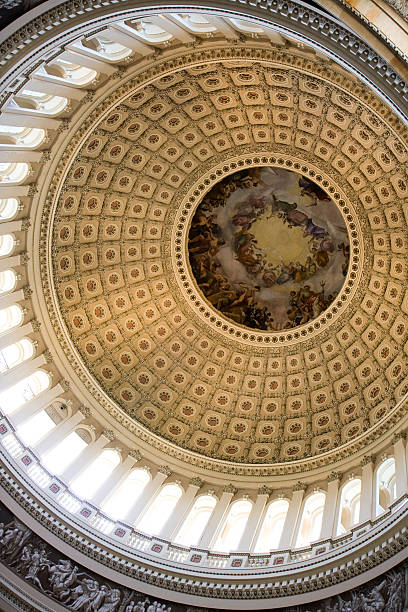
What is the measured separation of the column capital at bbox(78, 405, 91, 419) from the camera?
82.2ft

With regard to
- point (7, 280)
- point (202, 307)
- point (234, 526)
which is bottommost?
point (234, 526)

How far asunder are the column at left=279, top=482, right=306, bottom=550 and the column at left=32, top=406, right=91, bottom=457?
830 centimetres

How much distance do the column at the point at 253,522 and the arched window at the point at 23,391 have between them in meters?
8.80

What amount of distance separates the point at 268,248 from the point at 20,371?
12830mm

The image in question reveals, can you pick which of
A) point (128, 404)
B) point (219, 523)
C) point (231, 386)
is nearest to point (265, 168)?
point (231, 386)

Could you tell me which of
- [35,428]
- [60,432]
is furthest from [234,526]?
[35,428]

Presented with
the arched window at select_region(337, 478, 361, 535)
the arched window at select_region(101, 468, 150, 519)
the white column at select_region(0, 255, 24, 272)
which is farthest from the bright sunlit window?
the arched window at select_region(337, 478, 361, 535)

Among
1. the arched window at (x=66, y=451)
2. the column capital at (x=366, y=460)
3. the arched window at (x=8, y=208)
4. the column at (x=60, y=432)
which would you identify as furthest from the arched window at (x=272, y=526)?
the arched window at (x=8, y=208)

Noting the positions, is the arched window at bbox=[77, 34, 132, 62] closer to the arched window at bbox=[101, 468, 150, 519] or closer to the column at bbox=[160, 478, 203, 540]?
the arched window at bbox=[101, 468, 150, 519]

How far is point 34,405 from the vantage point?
75.5ft

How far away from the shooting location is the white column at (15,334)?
22.7 m

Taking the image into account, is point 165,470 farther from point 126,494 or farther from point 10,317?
point 10,317

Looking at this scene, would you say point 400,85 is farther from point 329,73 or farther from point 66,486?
point 66,486

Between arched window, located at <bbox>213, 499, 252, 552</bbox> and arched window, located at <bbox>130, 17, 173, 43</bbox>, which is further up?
arched window, located at <bbox>130, 17, 173, 43</bbox>
